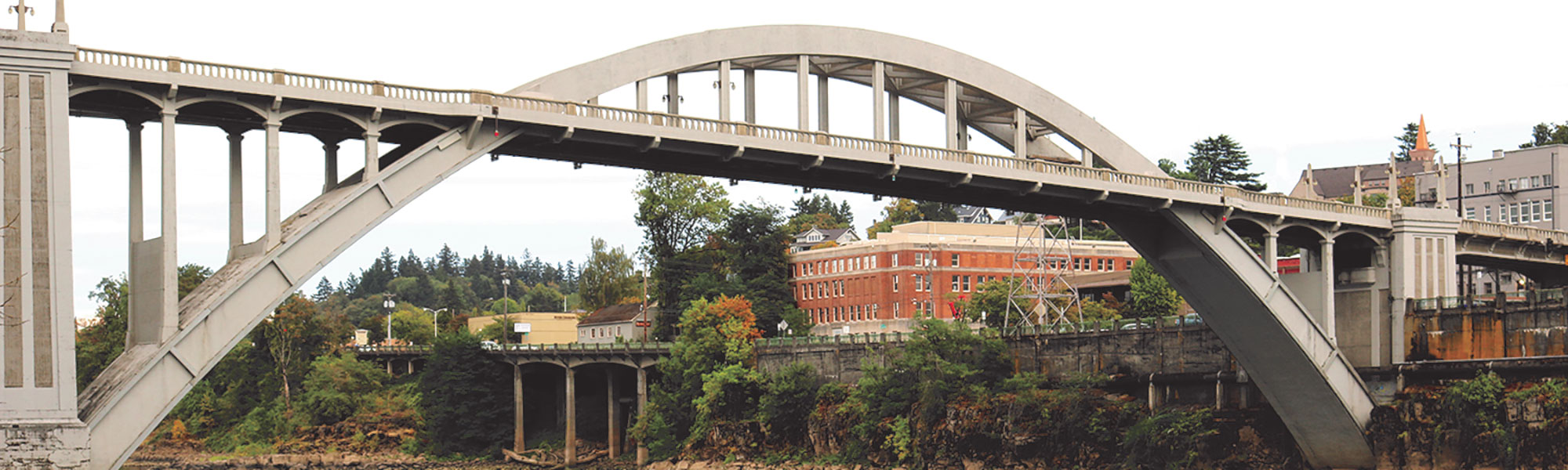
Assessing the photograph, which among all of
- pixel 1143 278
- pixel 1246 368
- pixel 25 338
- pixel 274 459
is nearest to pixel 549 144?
pixel 25 338

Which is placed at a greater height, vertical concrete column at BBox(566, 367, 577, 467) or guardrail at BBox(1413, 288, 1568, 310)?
guardrail at BBox(1413, 288, 1568, 310)

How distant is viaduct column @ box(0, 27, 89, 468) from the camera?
27.4 metres

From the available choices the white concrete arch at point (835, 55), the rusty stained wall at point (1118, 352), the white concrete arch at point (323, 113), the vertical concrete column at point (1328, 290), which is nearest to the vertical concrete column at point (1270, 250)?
the vertical concrete column at point (1328, 290)

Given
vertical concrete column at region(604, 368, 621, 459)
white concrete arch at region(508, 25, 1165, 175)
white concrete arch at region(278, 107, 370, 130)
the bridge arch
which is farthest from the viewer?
vertical concrete column at region(604, 368, 621, 459)

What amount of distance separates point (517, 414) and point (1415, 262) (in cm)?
5679

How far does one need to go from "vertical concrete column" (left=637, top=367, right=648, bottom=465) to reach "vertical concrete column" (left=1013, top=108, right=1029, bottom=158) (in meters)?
39.3

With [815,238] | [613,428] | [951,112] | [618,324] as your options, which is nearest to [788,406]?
[613,428]

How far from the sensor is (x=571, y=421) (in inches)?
3526

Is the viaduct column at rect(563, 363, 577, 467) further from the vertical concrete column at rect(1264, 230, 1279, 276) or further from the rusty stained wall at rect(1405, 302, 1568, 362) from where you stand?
the rusty stained wall at rect(1405, 302, 1568, 362)

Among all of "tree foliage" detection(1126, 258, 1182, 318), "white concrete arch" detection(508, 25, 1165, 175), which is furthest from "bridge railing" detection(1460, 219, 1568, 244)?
"tree foliage" detection(1126, 258, 1182, 318)

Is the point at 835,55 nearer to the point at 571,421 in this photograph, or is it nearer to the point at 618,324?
the point at 571,421

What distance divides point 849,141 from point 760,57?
122 inches

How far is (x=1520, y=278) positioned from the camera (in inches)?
3580

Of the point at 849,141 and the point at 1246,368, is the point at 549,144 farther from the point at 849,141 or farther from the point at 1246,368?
the point at 1246,368
